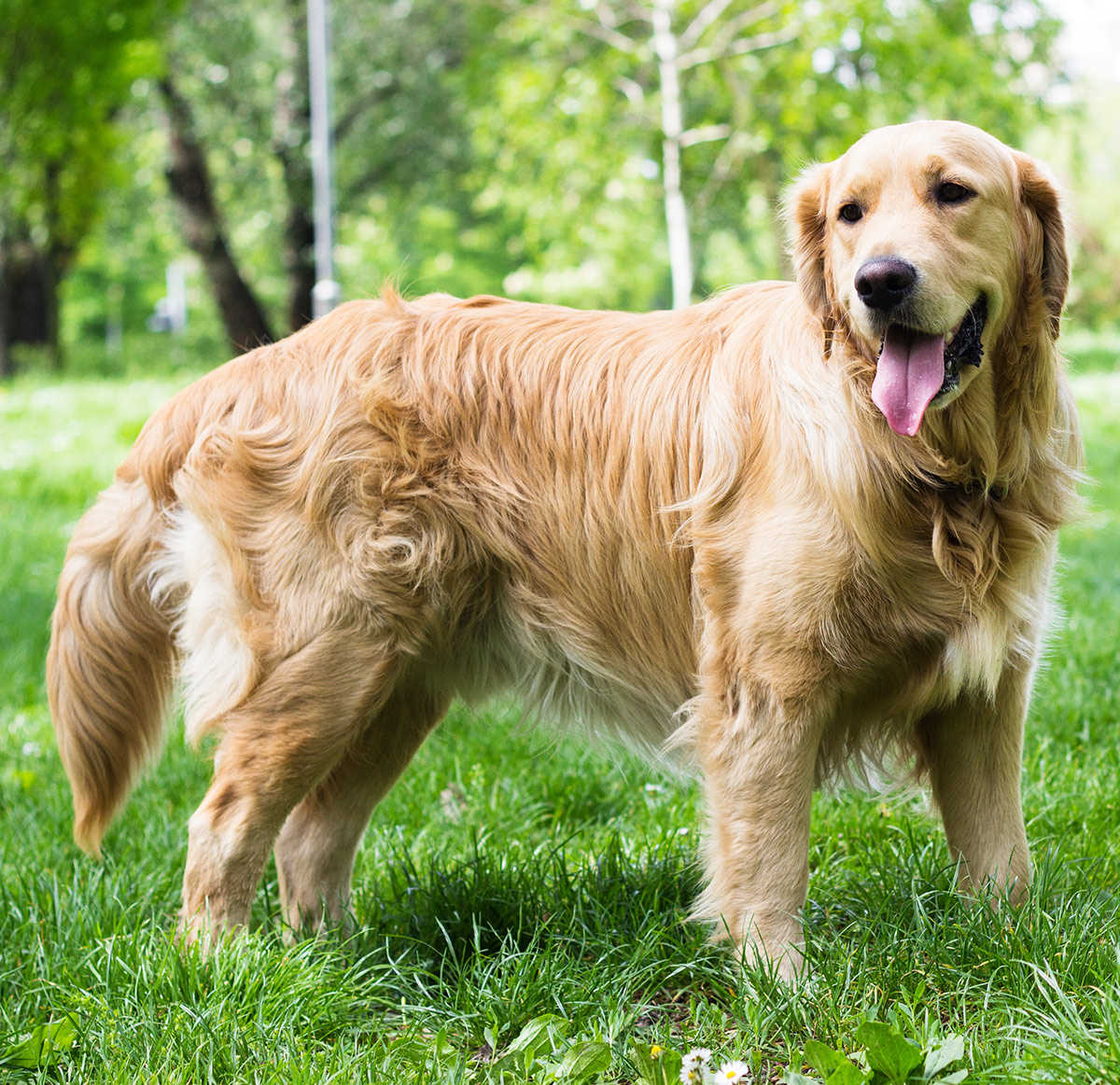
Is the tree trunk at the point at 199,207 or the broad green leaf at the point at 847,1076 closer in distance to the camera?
the broad green leaf at the point at 847,1076

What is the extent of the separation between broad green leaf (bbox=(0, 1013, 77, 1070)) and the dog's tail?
0.89 m

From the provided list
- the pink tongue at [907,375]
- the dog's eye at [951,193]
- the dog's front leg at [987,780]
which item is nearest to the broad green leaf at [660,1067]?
the dog's front leg at [987,780]

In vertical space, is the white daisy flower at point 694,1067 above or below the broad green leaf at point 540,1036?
above

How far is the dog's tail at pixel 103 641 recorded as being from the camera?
344cm

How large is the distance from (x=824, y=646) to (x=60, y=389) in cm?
1309

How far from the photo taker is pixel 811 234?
9.22 feet

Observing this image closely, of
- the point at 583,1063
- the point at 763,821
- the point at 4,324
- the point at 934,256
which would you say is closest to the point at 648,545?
the point at 763,821

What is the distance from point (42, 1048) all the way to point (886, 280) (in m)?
2.43

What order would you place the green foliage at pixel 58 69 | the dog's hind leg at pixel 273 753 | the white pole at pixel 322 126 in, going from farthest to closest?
1. the white pole at pixel 322 126
2. the green foliage at pixel 58 69
3. the dog's hind leg at pixel 273 753

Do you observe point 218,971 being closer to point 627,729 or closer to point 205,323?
point 627,729

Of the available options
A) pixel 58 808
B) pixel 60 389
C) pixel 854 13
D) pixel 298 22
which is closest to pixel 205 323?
pixel 298 22

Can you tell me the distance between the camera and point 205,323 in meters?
46.4

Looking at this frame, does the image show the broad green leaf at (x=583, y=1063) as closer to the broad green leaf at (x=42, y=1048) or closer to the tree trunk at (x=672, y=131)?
the broad green leaf at (x=42, y=1048)

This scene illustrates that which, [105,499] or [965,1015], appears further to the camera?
[105,499]
